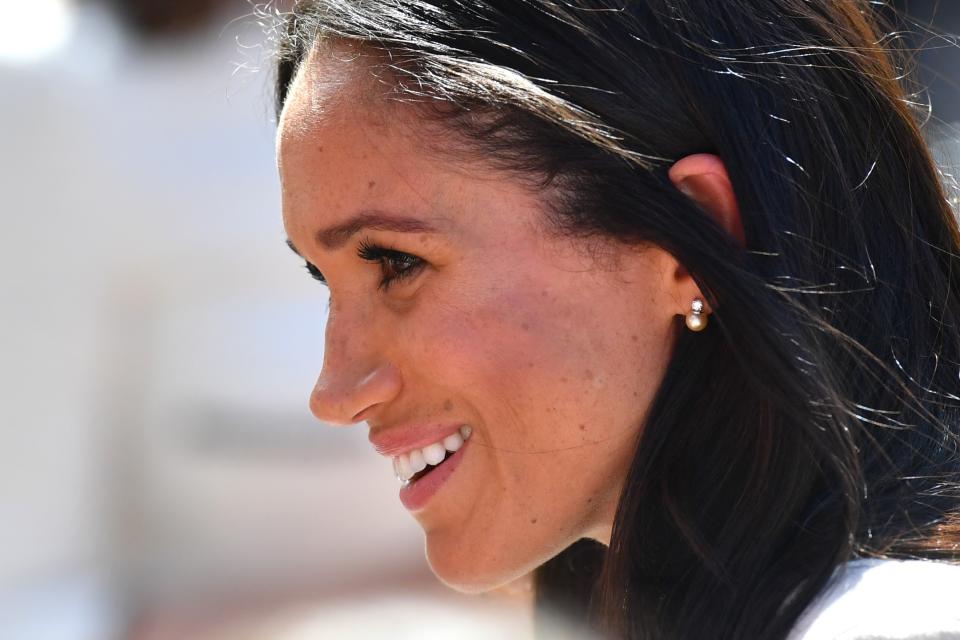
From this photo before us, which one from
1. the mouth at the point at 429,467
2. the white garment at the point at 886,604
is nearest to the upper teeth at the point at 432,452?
the mouth at the point at 429,467

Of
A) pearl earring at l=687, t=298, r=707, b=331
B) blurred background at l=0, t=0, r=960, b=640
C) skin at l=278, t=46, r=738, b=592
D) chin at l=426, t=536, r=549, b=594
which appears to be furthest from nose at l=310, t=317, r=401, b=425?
blurred background at l=0, t=0, r=960, b=640

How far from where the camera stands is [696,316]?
161 cm

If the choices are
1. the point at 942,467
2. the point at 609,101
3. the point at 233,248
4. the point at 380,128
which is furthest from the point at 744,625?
the point at 233,248

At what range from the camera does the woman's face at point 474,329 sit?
1.60 meters

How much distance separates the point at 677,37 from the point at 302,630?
15.3 feet

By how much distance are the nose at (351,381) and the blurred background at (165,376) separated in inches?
157

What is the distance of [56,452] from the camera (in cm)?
582

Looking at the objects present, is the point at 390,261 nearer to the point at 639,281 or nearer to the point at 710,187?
the point at 639,281

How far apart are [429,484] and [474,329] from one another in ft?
0.92

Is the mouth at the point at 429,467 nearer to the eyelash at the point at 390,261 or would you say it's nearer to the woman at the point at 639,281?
the woman at the point at 639,281

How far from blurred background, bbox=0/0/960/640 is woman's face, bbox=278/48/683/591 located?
393 centimetres

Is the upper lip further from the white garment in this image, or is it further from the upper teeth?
the white garment

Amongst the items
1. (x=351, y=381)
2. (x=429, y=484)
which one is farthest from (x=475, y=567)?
(x=351, y=381)

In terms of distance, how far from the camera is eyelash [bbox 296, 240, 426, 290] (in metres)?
1.66
